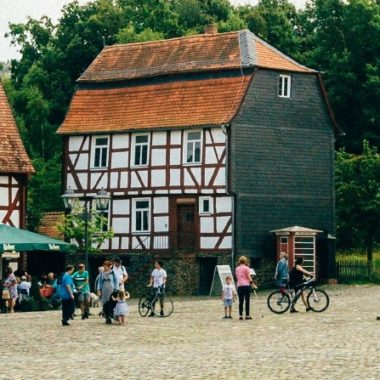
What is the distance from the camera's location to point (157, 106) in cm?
6681

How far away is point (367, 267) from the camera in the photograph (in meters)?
67.6

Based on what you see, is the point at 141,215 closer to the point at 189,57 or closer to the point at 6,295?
the point at 189,57

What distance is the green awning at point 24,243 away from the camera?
160ft

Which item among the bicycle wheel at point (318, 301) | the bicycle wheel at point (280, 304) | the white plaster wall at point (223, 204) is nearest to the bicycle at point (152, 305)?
the bicycle wheel at point (280, 304)

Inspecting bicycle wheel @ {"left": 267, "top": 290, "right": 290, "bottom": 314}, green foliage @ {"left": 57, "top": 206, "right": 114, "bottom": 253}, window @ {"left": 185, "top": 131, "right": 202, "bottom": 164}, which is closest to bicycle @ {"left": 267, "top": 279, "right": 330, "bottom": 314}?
bicycle wheel @ {"left": 267, "top": 290, "right": 290, "bottom": 314}

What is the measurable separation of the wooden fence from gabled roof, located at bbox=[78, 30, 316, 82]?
29.0 ft

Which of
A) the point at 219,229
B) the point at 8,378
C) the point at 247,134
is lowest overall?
the point at 8,378

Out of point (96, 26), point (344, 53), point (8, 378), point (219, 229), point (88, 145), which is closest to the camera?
point (8, 378)

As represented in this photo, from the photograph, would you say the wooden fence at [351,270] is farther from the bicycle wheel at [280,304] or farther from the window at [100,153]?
Result: the bicycle wheel at [280,304]

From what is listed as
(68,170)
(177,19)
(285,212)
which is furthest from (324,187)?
(177,19)

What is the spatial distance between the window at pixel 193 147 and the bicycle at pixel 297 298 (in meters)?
20.4

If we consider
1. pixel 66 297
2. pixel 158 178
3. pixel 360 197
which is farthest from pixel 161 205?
pixel 66 297

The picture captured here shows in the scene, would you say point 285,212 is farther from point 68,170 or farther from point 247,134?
point 68,170

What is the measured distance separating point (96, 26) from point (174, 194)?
24680 millimetres
